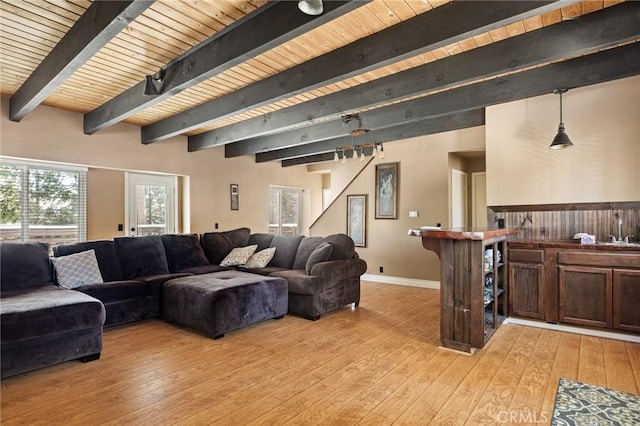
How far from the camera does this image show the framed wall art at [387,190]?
6484 mm

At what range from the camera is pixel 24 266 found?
354 centimetres

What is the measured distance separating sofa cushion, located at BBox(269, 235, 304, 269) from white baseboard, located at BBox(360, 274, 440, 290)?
2.25 m

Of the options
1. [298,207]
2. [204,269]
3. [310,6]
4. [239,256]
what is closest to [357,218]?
[298,207]

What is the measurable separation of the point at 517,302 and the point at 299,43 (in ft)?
11.7

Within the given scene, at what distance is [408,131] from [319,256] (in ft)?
8.11

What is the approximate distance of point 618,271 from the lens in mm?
3361

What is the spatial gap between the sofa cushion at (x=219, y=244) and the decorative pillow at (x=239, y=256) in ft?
0.62

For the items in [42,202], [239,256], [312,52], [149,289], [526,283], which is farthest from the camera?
[239,256]

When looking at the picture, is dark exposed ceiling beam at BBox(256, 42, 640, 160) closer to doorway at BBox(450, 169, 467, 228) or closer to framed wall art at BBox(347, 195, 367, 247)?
doorway at BBox(450, 169, 467, 228)

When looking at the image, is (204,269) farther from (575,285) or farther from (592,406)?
(575,285)

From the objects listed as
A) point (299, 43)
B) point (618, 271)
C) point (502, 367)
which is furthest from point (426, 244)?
point (299, 43)

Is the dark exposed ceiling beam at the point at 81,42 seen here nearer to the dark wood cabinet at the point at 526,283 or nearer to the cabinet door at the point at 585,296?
the dark wood cabinet at the point at 526,283

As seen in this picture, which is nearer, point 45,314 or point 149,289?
point 45,314

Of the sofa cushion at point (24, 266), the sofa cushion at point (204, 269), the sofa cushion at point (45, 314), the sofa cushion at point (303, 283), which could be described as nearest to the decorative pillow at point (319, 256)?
the sofa cushion at point (303, 283)
